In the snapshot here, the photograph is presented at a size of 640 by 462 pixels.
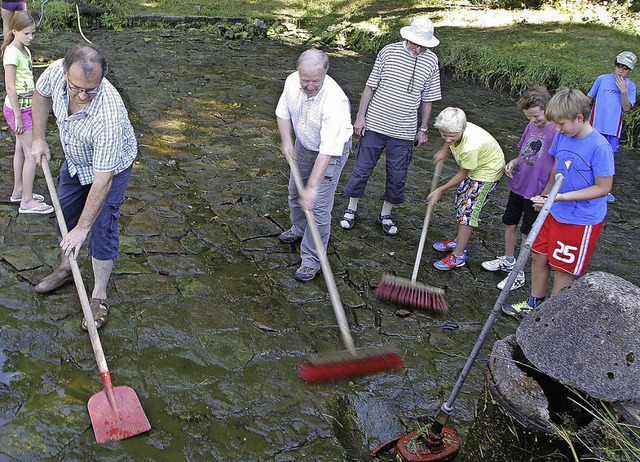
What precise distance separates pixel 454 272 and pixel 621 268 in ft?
5.49

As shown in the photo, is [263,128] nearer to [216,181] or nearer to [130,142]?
[216,181]

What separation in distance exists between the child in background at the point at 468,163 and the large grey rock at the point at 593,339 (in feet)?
7.69

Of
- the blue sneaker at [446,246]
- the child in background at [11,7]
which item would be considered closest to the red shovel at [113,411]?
the blue sneaker at [446,246]

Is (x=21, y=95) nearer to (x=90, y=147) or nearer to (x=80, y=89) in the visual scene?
(x=90, y=147)

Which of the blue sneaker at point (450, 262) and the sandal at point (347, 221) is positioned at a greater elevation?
the sandal at point (347, 221)

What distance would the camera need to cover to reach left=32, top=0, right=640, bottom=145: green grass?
11078 mm

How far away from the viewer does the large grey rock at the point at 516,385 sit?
2.64m

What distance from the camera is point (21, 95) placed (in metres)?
5.12

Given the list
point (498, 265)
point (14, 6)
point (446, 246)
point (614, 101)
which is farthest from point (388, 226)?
point (14, 6)

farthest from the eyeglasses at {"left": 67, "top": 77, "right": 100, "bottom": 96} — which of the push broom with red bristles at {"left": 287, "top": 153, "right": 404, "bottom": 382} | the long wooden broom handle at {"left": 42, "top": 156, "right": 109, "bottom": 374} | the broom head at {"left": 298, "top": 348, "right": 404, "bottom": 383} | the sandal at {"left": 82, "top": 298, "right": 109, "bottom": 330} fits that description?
the broom head at {"left": 298, "top": 348, "right": 404, "bottom": 383}

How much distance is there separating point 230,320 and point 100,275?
38.6 inches

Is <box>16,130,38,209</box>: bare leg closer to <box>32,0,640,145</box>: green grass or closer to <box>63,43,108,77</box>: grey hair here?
<box>63,43,108,77</box>: grey hair

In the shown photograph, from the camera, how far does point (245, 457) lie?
135 inches

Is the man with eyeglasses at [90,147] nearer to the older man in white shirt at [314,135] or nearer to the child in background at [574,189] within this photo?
the older man in white shirt at [314,135]
